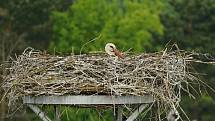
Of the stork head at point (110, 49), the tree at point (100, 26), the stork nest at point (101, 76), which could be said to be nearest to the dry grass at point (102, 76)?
the stork nest at point (101, 76)

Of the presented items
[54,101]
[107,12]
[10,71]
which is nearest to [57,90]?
[54,101]

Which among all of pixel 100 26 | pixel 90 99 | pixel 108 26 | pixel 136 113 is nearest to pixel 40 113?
pixel 90 99

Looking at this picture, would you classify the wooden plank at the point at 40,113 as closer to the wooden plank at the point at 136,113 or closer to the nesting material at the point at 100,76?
the nesting material at the point at 100,76

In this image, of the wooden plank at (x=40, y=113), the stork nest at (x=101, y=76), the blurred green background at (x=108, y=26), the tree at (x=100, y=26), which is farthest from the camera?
the tree at (x=100, y=26)

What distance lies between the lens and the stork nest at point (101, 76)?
665 centimetres

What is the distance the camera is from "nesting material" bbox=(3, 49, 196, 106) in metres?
6.65

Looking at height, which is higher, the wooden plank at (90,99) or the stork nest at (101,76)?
the stork nest at (101,76)

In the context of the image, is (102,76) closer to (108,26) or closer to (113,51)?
(113,51)

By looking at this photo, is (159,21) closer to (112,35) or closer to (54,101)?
(112,35)

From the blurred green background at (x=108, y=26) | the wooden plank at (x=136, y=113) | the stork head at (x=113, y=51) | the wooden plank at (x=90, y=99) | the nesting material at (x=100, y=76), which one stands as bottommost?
the wooden plank at (x=136, y=113)

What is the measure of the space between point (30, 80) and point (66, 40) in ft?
84.4

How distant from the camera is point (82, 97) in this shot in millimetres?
6680

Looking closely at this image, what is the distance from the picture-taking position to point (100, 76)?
675cm

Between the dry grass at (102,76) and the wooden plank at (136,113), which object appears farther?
the wooden plank at (136,113)
